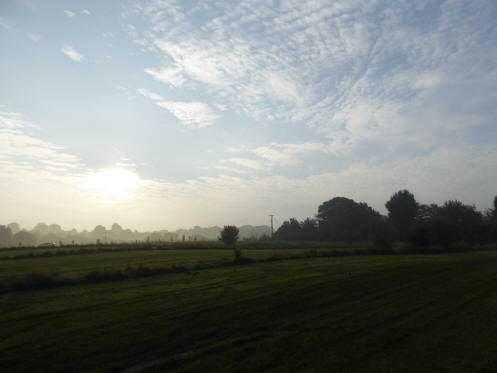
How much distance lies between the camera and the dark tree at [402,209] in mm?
99250

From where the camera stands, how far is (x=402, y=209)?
9944 cm

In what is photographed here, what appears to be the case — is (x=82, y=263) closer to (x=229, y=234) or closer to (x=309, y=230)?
(x=229, y=234)

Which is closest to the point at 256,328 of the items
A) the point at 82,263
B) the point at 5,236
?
the point at 82,263

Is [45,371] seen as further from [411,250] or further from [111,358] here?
[411,250]

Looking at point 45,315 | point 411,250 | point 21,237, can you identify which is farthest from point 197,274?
point 21,237

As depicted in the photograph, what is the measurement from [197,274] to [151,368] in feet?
52.7

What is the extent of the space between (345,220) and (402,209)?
16.9 meters

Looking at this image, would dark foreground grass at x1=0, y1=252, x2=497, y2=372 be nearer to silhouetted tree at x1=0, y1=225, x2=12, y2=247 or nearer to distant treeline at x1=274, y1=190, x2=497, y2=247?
distant treeline at x1=274, y1=190, x2=497, y2=247

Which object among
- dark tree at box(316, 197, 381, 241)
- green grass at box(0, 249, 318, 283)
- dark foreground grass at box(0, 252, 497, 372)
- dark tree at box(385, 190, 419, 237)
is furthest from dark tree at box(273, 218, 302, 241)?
dark foreground grass at box(0, 252, 497, 372)

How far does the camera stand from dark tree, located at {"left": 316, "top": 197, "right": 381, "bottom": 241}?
97.9 m

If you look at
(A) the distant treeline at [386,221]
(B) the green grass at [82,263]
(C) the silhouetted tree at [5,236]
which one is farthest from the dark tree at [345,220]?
(C) the silhouetted tree at [5,236]

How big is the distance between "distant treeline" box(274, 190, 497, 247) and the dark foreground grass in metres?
69.6

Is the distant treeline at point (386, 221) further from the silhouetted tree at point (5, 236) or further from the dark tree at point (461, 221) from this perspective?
the silhouetted tree at point (5, 236)

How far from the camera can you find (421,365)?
6.98 meters
